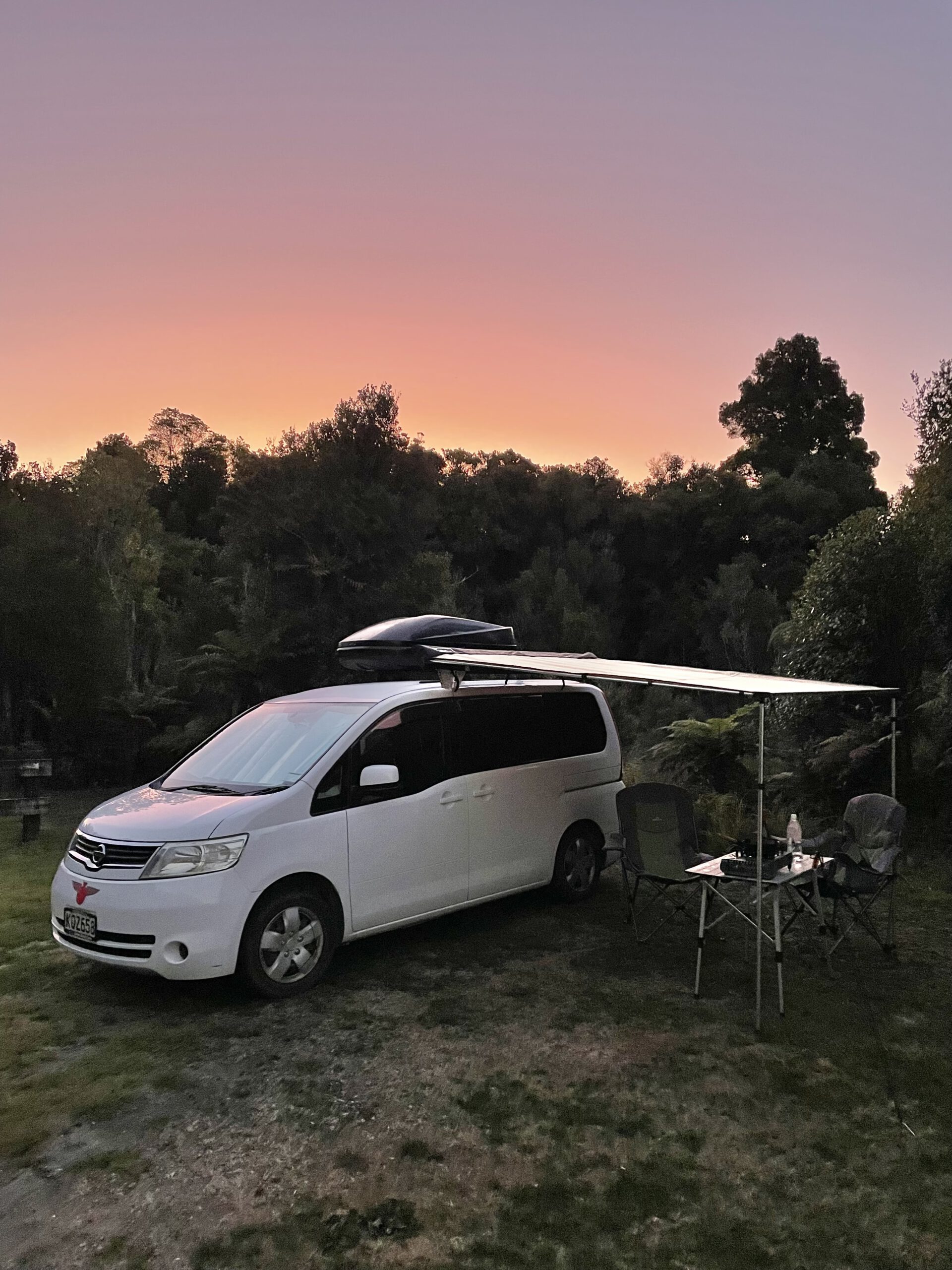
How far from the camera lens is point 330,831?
531cm

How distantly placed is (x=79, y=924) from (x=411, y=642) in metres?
3.11

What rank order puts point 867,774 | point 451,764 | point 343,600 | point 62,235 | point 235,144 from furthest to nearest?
point 343,600 < point 62,235 < point 235,144 < point 867,774 < point 451,764

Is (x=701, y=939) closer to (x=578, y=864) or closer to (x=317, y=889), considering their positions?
(x=578, y=864)

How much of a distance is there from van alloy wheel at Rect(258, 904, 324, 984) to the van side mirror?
2.76 feet

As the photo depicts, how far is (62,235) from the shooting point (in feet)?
45.1

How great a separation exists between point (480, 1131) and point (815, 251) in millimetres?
15639

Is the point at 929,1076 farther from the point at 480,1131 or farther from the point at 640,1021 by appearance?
the point at 480,1131

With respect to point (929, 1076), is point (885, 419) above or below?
above

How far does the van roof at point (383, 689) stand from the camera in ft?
20.1

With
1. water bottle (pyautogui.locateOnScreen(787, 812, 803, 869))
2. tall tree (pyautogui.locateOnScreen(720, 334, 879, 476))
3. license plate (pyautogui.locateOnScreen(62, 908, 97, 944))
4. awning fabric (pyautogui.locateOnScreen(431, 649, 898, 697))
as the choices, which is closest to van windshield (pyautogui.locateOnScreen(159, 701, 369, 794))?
awning fabric (pyautogui.locateOnScreen(431, 649, 898, 697))

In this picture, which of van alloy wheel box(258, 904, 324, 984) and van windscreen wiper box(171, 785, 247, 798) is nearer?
van alloy wheel box(258, 904, 324, 984)

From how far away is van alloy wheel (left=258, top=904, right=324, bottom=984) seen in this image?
506 cm

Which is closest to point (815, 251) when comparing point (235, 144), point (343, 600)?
point (235, 144)

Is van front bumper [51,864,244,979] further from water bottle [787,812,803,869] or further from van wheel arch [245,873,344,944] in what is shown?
water bottle [787,812,803,869]
